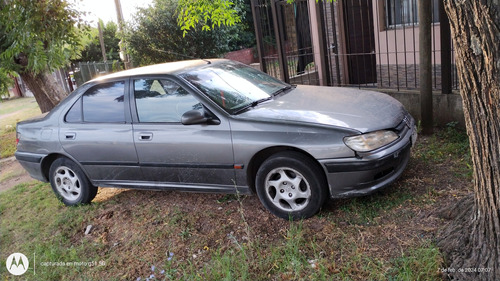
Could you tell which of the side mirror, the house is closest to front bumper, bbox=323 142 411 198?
the side mirror

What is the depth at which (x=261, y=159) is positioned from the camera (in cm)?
425

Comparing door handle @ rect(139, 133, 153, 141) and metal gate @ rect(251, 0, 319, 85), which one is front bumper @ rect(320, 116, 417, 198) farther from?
metal gate @ rect(251, 0, 319, 85)

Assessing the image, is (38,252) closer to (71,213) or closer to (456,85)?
(71,213)

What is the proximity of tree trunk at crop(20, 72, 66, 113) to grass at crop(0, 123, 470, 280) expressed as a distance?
189 inches

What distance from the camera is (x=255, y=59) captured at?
79.6ft

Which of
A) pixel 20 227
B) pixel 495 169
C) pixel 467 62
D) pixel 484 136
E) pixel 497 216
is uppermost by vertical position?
pixel 467 62

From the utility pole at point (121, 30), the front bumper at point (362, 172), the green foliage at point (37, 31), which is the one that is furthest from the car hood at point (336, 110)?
the utility pole at point (121, 30)

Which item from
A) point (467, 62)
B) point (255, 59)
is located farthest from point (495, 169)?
point (255, 59)

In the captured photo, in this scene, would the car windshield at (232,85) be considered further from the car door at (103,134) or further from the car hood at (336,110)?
the car door at (103,134)

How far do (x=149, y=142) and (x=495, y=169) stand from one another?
3255 millimetres

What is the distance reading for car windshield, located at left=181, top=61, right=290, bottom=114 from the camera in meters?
4.52

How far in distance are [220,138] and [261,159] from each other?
454mm

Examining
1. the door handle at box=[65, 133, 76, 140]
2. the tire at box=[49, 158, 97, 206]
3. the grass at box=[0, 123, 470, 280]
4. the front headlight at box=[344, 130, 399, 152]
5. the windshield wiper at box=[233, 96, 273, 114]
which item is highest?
the windshield wiper at box=[233, 96, 273, 114]

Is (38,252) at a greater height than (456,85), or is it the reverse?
(456,85)
